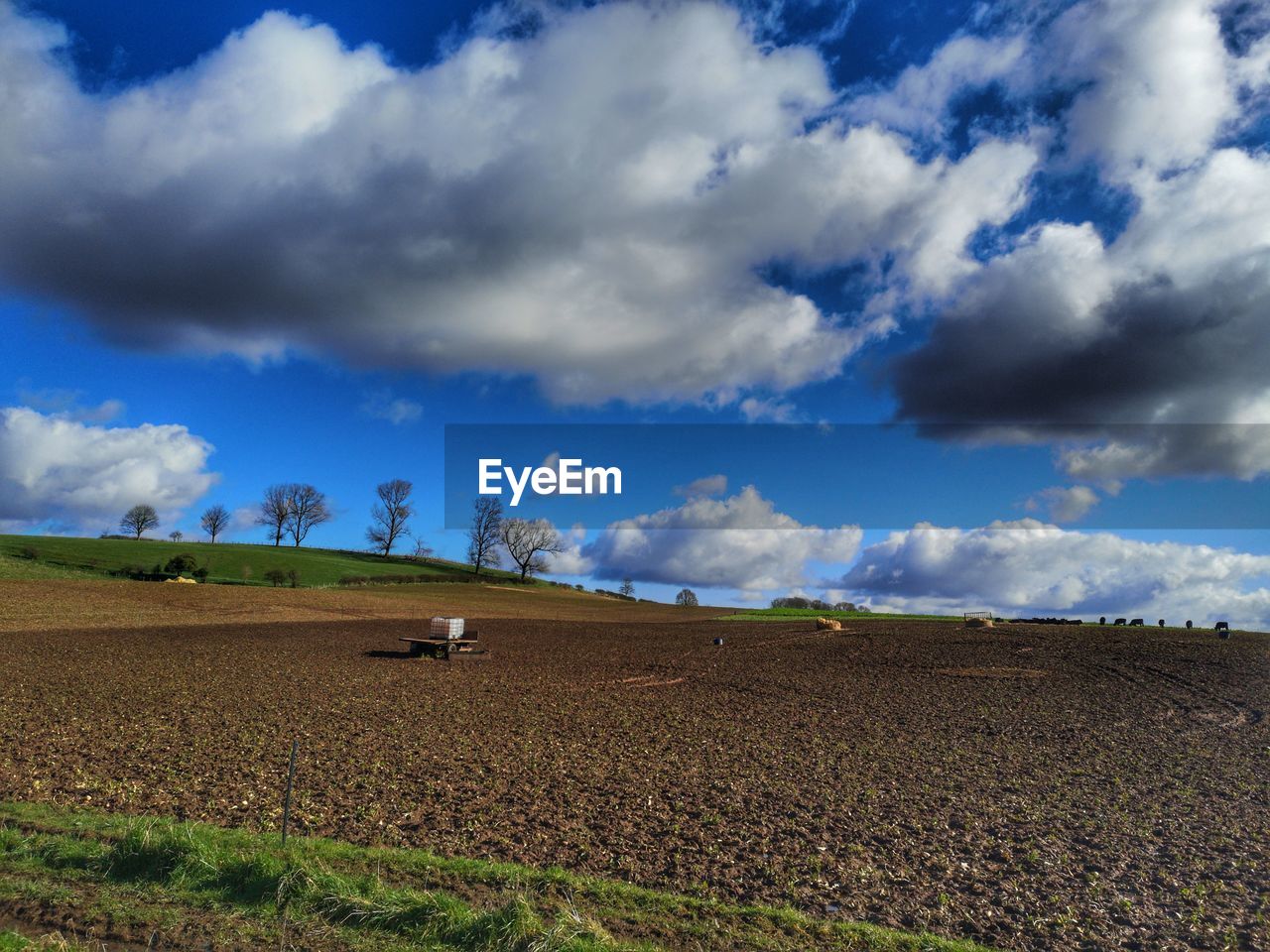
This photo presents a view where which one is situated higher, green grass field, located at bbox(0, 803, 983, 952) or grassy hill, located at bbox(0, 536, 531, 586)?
grassy hill, located at bbox(0, 536, 531, 586)

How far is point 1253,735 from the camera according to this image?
1711cm

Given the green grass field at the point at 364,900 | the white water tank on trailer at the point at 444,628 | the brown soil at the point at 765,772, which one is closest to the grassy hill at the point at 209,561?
the white water tank on trailer at the point at 444,628

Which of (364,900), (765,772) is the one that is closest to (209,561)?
(765,772)

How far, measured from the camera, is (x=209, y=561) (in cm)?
8312

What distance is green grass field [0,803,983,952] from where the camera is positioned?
689cm

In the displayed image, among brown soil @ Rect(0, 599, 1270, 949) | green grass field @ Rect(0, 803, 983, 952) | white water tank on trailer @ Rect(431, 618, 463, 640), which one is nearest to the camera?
green grass field @ Rect(0, 803, 983, 952)

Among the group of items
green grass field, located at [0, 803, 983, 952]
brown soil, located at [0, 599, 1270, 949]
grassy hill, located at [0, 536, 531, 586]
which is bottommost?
brown soil, located at [0, 599, 1270, 949]

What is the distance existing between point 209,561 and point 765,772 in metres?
84.7

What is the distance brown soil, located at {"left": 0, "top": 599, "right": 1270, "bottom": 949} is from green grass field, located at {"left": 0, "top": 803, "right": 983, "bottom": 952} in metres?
0.75

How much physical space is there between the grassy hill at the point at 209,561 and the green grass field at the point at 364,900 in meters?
59.9

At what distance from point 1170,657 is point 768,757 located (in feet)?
75.4

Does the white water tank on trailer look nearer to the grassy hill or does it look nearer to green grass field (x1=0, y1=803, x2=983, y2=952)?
green grass field (x1=0, y1=803, x2=983, y2=952)

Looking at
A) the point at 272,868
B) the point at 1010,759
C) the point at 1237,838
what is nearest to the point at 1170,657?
the point at 1010,759

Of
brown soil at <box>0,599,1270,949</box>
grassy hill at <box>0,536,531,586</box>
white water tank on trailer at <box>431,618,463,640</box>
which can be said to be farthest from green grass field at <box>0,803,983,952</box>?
grassy hill at <box>0,536,531,586</box>
